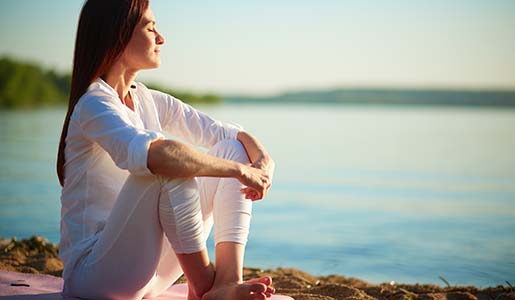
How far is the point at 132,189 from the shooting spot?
1854mm

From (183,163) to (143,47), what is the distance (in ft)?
Result: 1.51

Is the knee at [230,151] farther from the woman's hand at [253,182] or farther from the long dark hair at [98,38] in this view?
the long dark hair at [98,38]

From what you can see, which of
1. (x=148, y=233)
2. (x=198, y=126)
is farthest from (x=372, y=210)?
(x=148, y=233)

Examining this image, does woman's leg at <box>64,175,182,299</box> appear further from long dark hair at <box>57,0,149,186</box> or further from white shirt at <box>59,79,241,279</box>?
long dark hair at <box>57,0,149,186</box>

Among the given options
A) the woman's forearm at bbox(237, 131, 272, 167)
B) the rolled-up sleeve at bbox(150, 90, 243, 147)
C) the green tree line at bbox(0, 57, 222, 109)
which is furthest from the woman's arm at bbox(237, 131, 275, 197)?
the green tree line at bbox(0, 57, 222, 109)

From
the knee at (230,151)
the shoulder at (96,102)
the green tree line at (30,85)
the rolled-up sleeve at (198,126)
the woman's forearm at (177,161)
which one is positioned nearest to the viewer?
the woman's forearm at (177,161)

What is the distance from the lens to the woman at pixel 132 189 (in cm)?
186

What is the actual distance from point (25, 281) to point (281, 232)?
2698mm

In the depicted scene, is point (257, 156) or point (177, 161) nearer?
point (177, 161)

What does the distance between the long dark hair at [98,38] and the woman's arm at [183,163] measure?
1.15ft

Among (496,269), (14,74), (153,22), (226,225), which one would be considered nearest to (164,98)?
(153,22)

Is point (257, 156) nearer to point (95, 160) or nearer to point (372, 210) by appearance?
point (95, 160)

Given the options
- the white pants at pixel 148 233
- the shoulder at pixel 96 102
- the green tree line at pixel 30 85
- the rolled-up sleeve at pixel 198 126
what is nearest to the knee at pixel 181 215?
the white pants at pixel 148 233

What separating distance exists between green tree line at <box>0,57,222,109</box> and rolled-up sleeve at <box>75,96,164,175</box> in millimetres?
20661
